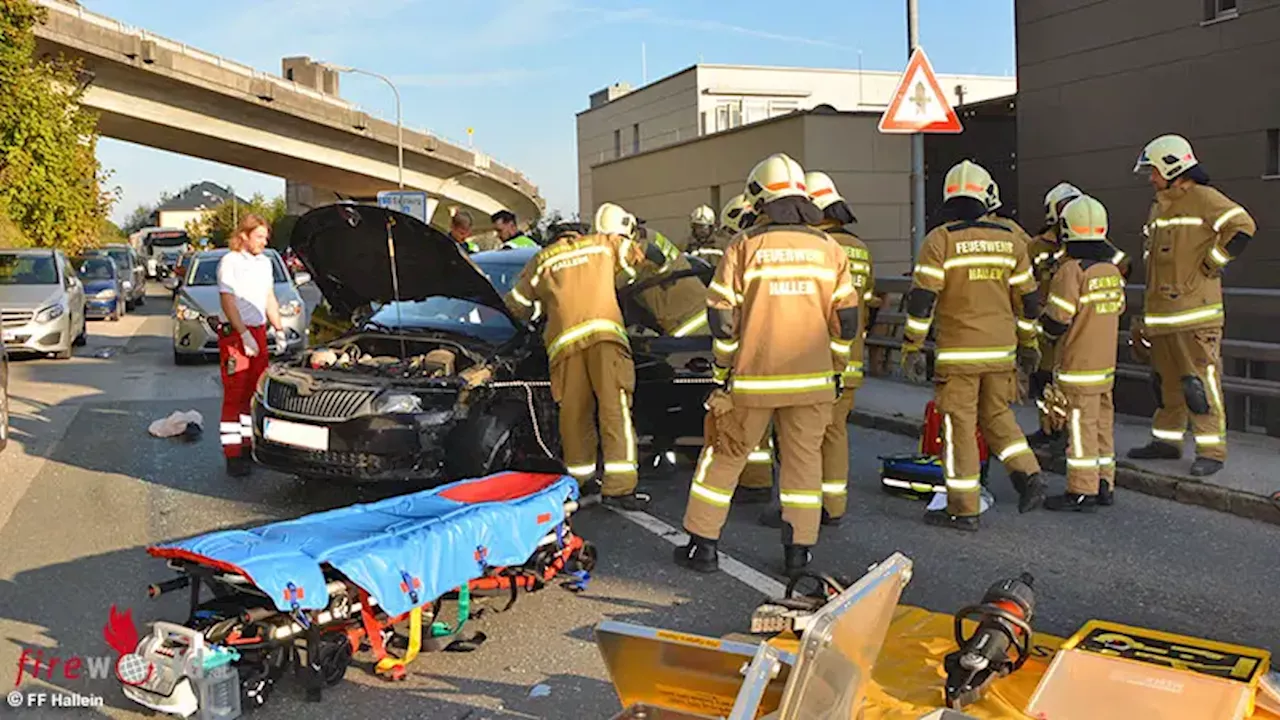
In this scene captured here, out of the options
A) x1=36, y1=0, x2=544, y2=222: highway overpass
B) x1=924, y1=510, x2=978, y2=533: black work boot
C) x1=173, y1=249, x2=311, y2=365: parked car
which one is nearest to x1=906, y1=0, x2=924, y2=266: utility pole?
x1=924, y1=510, x2=978, y2=533: black work boot

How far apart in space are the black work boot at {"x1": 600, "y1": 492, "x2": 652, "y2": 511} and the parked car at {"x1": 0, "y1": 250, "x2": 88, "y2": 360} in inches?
483

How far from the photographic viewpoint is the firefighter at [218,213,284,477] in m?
8.19

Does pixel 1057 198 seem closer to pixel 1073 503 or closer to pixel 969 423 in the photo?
pixel 1073 503

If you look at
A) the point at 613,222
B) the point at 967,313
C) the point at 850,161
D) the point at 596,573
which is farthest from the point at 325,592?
the point at 850,161

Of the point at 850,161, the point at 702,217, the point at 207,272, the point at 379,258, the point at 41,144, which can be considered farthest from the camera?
the point at 41,144

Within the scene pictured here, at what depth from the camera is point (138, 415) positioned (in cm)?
1145

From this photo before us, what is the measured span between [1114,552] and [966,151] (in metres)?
11.1

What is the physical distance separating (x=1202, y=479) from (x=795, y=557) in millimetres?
3128

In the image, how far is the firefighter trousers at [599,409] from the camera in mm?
6949

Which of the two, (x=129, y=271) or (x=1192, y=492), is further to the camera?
(x=129, y=271)

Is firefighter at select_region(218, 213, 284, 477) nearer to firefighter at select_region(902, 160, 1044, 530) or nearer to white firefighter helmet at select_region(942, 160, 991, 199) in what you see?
firefighter at select_region(902, 160, 1044, 530)

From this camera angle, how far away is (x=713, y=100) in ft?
118

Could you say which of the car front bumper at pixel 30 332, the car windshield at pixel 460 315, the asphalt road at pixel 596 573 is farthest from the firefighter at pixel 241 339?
the car front bumper at pixel 30 332

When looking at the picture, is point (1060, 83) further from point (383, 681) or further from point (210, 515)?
point (383, 681)
